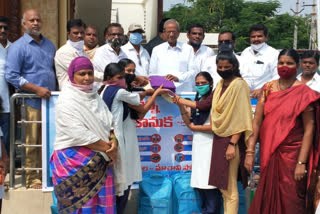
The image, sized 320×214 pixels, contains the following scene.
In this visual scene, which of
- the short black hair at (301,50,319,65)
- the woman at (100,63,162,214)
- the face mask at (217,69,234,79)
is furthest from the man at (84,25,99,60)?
the short black hair at (301,50,319,65)

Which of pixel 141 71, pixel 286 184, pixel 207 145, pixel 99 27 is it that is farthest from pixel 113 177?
pixel 99 27

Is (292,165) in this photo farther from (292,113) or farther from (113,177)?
(113,177)

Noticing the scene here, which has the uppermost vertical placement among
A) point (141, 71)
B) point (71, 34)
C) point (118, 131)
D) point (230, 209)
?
point (71, 34)

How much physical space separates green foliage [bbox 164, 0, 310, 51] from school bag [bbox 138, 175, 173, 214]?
25087mm

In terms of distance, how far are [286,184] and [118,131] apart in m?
1.64

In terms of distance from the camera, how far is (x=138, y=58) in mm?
6238

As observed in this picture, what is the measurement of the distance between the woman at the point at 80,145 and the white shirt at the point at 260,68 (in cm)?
233

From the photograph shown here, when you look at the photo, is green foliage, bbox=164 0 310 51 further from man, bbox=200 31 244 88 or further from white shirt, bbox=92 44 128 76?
white shirt, bbox=92 44 128 76

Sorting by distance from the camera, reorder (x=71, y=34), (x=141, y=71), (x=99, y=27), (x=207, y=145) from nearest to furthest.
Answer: (x=207, y=145) → (x=71, y=34) → (x=141, y=71) → (x=99, y=27)

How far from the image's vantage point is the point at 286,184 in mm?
4352

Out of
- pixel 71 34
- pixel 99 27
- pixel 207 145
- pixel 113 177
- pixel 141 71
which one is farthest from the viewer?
pixel 99 27

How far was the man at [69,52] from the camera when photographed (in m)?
5.48

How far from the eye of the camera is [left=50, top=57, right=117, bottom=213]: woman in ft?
13.9


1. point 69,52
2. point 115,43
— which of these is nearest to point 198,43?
point 115,43
